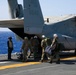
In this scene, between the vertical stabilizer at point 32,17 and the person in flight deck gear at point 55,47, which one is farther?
the vertical stabilizer at point 32,17

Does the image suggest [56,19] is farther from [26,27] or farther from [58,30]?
[26,27]

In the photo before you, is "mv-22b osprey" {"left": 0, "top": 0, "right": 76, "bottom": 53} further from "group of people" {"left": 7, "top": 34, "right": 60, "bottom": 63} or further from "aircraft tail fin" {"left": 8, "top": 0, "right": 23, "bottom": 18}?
"group of people" {"left": 7, "top": 34, "right": 60, "bottom": 63}

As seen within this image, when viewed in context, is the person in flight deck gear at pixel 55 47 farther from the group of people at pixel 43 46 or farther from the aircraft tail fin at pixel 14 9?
the aircraft tail fin at pixel 14 9

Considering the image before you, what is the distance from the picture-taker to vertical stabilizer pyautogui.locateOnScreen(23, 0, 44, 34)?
771 inches

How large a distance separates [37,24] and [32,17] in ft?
2.34

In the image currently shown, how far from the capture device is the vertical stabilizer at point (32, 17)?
19594 millimetres

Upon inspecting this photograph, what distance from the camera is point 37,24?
811 inches

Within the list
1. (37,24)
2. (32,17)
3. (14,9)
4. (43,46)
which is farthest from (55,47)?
(14,9)

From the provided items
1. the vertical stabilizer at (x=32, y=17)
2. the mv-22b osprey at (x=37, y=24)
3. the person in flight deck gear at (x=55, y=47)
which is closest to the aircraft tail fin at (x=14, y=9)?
the mv-22b osprey at (x=37, y=24)

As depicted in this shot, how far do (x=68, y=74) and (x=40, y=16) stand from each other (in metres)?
8.06

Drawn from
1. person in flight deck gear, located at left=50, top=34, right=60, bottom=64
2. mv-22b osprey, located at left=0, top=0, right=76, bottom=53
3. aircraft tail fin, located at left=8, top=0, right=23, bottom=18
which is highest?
aircraft tail fin, located at left=8, top=0, right=23, bottom=18

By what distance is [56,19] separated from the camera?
2338 centimetres

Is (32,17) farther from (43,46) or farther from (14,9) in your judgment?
(14,9)

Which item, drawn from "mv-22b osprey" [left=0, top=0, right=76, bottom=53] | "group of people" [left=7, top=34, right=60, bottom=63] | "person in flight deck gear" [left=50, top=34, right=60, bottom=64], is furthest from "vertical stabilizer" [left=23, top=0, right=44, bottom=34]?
"person in flight deck gear" [left=50, top=34, right=60, bottom=64]
